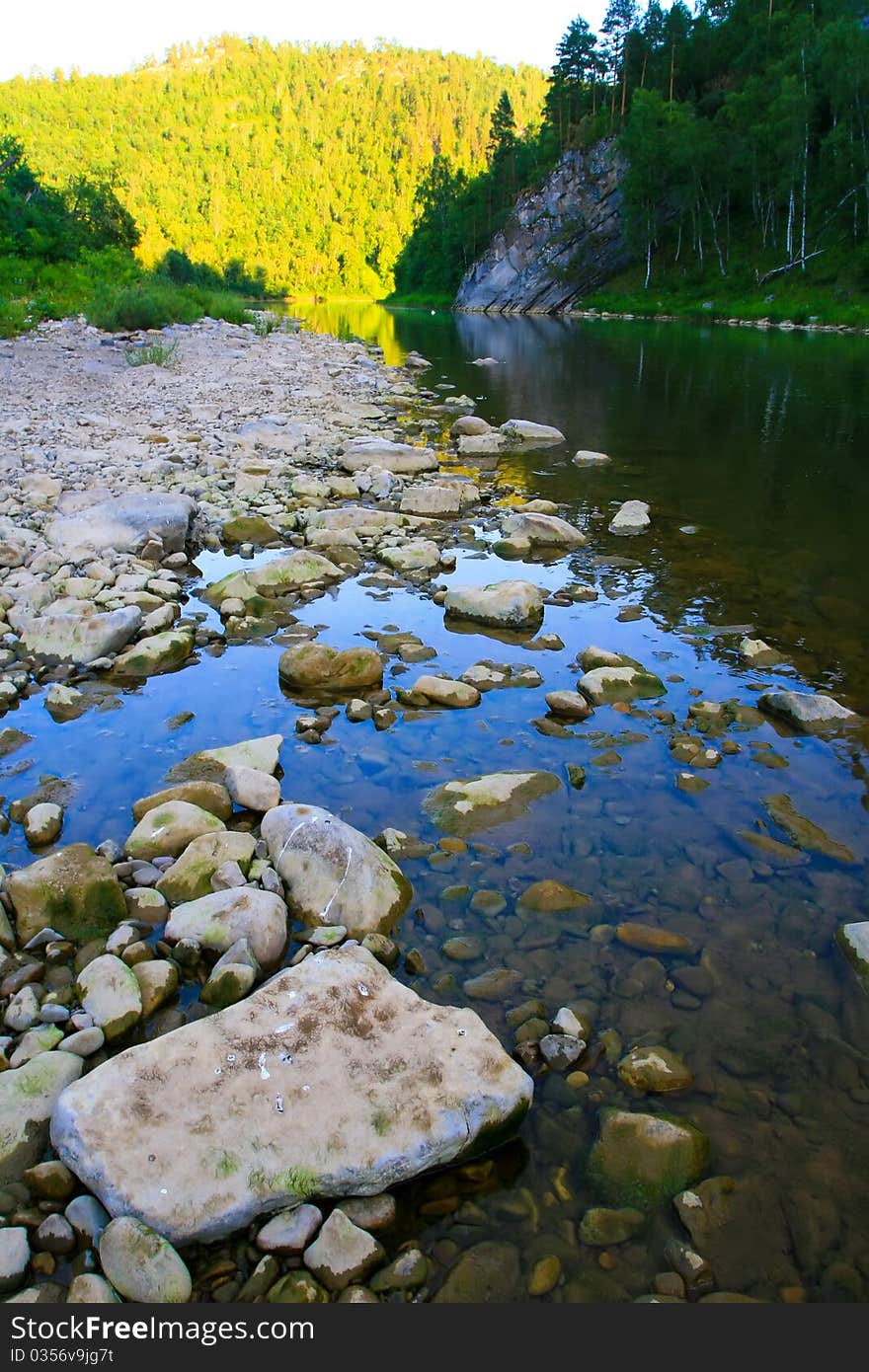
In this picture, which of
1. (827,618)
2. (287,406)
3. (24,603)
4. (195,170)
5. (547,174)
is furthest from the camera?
(195,170)

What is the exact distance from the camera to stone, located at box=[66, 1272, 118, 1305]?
2.36 m

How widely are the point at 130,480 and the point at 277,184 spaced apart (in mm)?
214912

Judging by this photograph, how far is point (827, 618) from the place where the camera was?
7805 mm

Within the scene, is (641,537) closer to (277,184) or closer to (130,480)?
(130,480)

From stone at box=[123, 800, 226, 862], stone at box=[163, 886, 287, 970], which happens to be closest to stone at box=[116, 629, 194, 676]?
stone at box=[123, 800, 226, 862]

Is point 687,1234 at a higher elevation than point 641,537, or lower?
lower

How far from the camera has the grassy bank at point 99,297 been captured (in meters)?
31.9

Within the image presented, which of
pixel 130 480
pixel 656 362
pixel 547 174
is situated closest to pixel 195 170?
pixel 547 174

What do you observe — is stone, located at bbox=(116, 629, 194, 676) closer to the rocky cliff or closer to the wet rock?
the wet rock

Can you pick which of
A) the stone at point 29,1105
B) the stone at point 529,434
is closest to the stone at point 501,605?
the stone at point 29,1105

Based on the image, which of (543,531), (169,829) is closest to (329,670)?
(169,829)

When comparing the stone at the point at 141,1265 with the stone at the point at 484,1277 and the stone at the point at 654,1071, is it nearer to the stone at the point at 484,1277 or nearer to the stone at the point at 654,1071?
the stone at the point at 484,1277

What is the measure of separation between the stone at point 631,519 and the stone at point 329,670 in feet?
17.3

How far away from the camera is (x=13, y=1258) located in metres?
2.43
